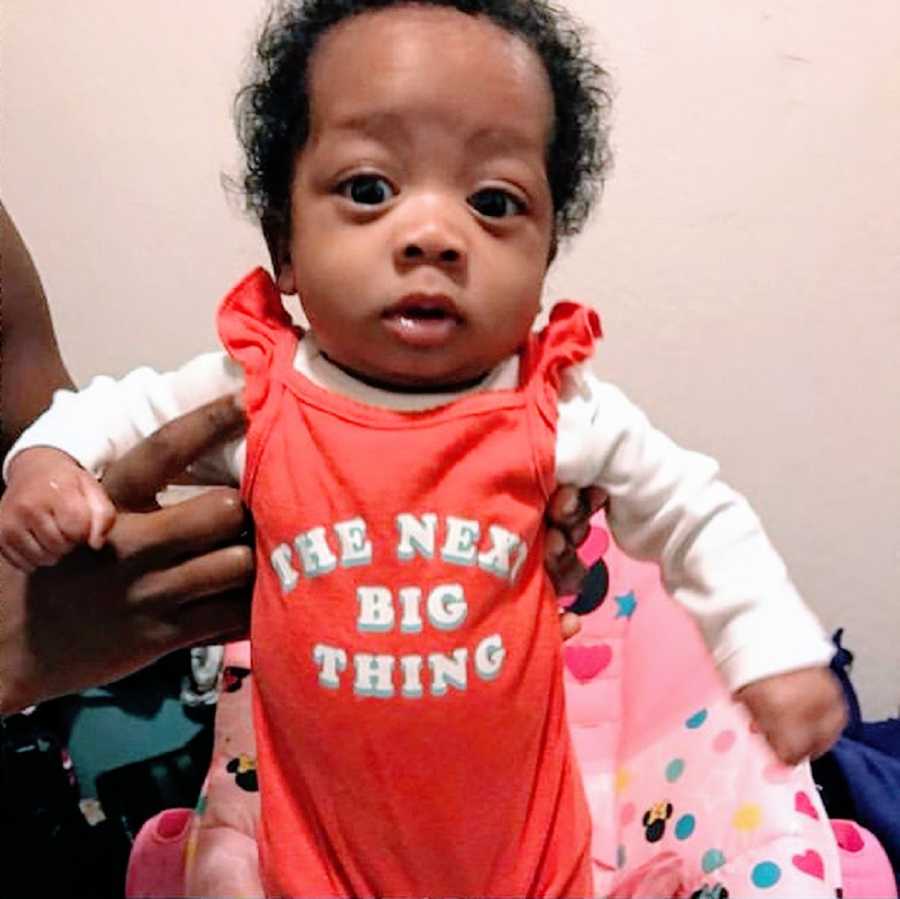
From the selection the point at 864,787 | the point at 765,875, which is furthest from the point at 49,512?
the point at 864,787

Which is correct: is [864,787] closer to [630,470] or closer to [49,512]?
[630,470]

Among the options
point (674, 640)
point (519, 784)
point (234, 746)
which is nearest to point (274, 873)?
point (519, 784)

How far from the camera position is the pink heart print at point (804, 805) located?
1.25 m

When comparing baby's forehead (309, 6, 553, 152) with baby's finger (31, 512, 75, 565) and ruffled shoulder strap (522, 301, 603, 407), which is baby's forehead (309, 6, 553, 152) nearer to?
ruffled shoulder strap (522, 301, 603, 407)

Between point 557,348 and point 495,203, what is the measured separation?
109 mm

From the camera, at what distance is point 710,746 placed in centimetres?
136

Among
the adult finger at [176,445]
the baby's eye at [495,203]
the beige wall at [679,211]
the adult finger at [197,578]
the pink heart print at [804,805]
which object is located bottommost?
the pink heart print at [804,805]

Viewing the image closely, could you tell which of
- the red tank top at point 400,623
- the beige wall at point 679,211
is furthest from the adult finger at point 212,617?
the beige wall at point 679,211

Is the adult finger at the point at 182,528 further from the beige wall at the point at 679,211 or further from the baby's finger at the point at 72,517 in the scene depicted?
the beige wall at the point at 679,211

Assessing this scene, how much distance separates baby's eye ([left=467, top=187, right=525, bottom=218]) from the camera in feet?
2.56

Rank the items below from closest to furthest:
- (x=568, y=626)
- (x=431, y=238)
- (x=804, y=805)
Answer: (x=431, y=238) < (x=568, y=626) < (x=804, y=805)

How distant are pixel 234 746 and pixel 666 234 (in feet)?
2.65

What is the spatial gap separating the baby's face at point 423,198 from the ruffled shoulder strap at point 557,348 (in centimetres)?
3

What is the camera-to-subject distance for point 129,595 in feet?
3.05
